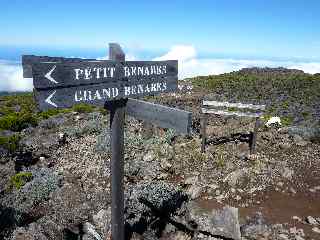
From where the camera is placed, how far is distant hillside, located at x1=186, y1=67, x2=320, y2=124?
22.2 m

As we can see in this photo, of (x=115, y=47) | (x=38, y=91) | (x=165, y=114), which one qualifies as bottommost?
(x=165, y=114)

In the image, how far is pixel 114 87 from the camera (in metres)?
5.23

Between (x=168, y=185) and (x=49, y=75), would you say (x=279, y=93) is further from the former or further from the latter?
(x=49, y=75)

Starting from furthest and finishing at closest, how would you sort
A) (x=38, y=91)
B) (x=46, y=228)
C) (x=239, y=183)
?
(x=239, y=183) → (x=46, y=228) → (x=38, y=91)

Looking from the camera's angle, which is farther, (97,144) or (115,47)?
(97,144)

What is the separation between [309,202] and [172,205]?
364 centimetres

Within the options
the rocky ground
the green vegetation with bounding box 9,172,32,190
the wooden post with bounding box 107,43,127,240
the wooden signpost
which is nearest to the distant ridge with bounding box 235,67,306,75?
the rocky ground

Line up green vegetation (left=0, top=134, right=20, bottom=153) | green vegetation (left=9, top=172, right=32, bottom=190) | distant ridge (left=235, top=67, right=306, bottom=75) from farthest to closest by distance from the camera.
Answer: distant ridge (left=235, top=67, right=306, bottom=75) → green vegetation (left=0, top=134, right=20, bottom=153) → green vegetation (left=9, top=172, right=32, bottom=190)

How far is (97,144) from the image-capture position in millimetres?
13180

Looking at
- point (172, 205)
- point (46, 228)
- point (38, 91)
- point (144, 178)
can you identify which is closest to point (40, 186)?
point (144, 178)

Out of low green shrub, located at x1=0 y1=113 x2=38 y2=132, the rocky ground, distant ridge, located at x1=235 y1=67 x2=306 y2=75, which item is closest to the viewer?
the rocky ground

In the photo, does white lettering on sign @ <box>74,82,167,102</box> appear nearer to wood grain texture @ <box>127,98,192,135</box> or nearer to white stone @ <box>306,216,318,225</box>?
wood grain texture @ <box>127,98,192,135</box>

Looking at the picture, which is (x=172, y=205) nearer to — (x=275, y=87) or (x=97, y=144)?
(x=97, y=144)

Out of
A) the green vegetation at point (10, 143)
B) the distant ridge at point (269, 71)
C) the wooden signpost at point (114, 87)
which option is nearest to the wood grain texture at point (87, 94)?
the wooden signpost at point (114, 87)
